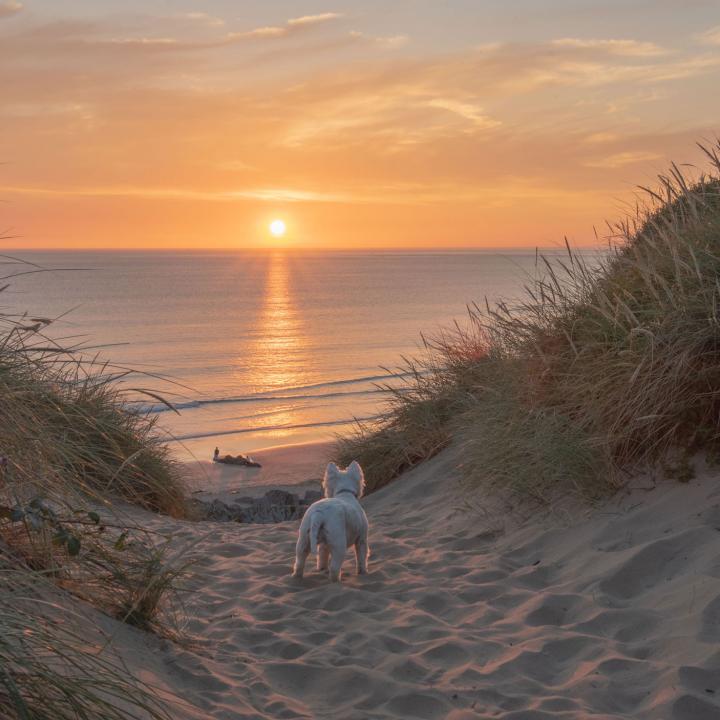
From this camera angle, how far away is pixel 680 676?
3484 mm

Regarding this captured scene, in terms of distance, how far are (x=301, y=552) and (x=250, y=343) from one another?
27.4 meters

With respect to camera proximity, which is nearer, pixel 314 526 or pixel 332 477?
pixel 314 526

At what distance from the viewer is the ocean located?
17328 mm

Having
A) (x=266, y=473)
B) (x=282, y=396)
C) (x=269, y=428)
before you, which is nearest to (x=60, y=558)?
(x=266, y=473)

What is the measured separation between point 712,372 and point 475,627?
2.29 m

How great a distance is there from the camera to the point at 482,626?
4441mm

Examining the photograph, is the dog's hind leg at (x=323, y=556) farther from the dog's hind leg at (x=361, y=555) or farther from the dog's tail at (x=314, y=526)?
the dog's tail at (x=314, y=526)

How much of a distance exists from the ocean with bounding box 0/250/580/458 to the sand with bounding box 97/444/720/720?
1140mm

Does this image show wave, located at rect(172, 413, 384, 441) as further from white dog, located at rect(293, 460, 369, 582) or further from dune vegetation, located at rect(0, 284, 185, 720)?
dune vegetation, located at rect(0, 284, 185, 720)

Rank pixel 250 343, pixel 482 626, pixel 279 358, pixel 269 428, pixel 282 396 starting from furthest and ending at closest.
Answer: pixel 250 343 < pixel 279 358 < pixel 282 396 < pixel 269 428 < pixel 482 626

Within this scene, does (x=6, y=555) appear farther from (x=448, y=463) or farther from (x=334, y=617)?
(x=448, y=463)

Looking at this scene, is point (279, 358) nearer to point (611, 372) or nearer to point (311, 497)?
point (311, 497)

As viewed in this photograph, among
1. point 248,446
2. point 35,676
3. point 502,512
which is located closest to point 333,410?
point 248,446

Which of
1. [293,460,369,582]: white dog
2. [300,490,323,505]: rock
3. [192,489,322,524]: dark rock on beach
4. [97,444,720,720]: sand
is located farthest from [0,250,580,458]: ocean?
[300,490,323,505]: rock
